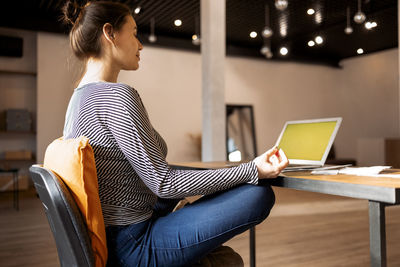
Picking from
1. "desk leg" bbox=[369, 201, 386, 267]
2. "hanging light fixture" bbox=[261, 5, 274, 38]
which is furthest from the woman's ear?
"hanging light fixture" bbox=[261, 5, 274, 38]

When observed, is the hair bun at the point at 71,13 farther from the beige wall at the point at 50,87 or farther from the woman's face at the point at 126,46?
the beige wall at the point at 50,87

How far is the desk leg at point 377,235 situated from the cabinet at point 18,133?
6.98 meters

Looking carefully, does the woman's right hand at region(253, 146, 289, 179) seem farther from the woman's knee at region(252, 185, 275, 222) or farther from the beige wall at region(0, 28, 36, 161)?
the beige wall at region(0, 28, 36, 161)

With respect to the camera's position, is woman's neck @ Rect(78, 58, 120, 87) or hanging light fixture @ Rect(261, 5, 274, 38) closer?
woman's neck @ Rect(78, 58, 120, 87)

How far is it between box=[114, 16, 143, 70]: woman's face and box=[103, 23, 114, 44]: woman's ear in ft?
0.04

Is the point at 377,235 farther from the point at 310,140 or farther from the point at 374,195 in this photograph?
the point at 310,140

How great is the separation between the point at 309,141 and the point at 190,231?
34.0 inches

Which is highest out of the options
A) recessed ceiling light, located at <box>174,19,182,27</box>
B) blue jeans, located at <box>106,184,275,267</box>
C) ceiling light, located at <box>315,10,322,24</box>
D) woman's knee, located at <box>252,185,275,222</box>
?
ceiling light, located at <box>315,10,322,24</box>

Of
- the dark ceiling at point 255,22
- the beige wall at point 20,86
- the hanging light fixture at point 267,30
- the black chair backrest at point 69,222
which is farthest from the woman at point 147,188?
the beige wall at point 20,86

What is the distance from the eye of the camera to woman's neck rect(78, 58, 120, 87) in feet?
4.06

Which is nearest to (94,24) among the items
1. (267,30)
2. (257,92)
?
(267,30)

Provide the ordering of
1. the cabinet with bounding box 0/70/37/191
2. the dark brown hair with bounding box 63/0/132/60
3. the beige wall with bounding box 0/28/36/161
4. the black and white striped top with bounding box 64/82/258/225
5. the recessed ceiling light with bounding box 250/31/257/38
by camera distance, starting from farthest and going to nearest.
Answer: the recessed ceiling light with bounding box 250/31/257/38 < the beige wall with bounding box 0/28/36/161 < the cabinet with bounding box 0/70/37/191 < the dark brown hair with bounding box 63/0/132/60 < the black and white striped top with bounding box 64/82/258/225

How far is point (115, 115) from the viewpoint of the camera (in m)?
1.08

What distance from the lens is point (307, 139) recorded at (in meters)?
1.73
